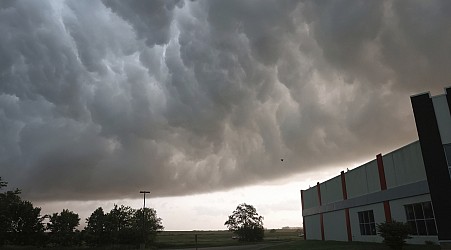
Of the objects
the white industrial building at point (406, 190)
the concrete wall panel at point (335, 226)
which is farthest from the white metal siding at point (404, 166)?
the concrete wall panel at point (335, 226)

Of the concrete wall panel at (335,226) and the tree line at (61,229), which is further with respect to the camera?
the tree line at (61,229)

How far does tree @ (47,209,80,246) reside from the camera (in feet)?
215

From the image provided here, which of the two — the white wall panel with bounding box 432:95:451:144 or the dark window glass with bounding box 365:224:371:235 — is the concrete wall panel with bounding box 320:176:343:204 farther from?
the white wall panel with bounding box 432:95:451:144

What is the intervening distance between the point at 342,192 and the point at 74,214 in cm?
4965

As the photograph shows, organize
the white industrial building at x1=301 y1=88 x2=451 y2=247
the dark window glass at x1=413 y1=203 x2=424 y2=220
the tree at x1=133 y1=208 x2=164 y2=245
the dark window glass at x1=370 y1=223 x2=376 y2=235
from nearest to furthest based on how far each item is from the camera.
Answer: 1. the white industrial building at x1=301 y1=88 x2=451 y2=247
2. the dark window glass at x1=413 y1=203 x2=424 y2=220
3. the dark window glass at x1=370 y1=223 x2=376 y2=235
4. the tree at x1=133 y1=208 x2=164 y2=245

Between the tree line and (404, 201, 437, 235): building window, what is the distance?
53.7 m

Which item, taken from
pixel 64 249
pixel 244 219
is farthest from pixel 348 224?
pixel 244 219

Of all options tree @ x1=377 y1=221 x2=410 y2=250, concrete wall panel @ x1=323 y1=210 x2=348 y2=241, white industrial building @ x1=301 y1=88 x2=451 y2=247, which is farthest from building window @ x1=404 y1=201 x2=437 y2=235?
concrete wall panel @ x1=323 y1=210 x2=348 y2=241

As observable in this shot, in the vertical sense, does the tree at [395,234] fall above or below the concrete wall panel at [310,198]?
below

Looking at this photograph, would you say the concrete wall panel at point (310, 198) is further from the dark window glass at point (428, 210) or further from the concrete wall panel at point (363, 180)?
the dark window glass at point (428, 210)

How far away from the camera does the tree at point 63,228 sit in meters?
65.6

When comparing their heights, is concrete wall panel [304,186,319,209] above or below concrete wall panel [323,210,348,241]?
above

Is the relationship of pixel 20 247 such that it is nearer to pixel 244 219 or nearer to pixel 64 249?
pixel 64 249

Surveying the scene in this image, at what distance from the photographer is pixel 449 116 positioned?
2566cm
